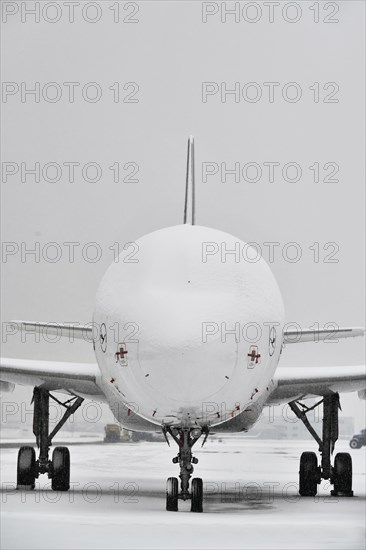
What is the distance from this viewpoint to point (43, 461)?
58.2ft

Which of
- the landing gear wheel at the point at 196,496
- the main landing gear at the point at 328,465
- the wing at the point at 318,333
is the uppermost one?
the wing at the point at 318,333

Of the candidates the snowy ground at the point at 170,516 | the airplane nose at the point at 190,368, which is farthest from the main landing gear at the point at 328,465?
the airplane nose at the point at 190,368

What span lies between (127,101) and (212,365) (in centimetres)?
705

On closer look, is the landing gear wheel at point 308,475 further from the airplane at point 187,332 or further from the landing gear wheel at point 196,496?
the landing gear wheel at point 196,496

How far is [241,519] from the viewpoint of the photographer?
12.4 metres

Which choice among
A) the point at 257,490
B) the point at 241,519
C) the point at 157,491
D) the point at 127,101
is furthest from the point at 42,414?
the point at 241,519

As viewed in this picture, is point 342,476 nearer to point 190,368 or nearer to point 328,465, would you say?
point 328,465

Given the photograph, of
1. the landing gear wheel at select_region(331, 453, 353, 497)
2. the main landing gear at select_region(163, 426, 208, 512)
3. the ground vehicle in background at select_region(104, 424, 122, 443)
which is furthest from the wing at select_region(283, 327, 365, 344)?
the ground vehicle in background at select_region(104, 424, 122, 443)

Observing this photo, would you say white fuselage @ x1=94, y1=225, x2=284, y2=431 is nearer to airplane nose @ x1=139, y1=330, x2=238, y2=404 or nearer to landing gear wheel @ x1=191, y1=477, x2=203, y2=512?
airplane nose @ x1=139, y1=330, x2=238, y2=404

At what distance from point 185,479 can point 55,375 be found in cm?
391

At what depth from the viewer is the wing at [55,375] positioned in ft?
55.6

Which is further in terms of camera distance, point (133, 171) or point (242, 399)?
point (133, 171)

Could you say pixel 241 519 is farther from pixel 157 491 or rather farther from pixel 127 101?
pixel 127 101

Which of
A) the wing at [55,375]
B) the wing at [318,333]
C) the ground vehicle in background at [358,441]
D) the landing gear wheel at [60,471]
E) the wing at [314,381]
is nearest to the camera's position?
the wing at [318,333]
